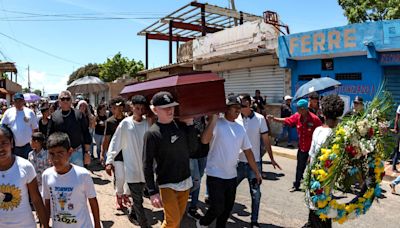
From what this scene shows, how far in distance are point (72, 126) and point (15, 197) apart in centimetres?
273

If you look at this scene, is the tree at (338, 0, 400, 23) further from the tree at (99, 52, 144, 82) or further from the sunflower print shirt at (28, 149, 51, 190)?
the tree at (99, 52, 144, 82)

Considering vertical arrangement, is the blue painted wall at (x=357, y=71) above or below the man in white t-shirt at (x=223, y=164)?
above

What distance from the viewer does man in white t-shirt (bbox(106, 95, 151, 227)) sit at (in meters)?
4.39

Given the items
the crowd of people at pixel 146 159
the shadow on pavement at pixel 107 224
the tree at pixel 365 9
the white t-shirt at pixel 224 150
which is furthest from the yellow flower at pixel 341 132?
the tree at pixel 365 9

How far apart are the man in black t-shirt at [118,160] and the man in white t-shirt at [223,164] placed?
1.31m

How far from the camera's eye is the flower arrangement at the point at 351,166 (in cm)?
301

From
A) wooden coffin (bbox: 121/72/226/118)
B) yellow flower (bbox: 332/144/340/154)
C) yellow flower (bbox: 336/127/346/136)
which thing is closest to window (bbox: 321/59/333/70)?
wooden coffin (bbox: 121/72/226/118)

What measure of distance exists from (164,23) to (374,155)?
67.7ft

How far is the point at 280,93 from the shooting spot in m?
13.7

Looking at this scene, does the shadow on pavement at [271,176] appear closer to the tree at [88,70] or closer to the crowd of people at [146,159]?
the crowd of people at [146,159]

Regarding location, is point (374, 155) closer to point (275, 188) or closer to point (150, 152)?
point (150, 152)

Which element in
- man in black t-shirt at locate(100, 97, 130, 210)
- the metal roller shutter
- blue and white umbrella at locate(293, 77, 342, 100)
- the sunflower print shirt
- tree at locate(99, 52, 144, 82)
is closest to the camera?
man in black t-shirt at locate(100, 97, 130, 210)

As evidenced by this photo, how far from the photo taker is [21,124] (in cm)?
632

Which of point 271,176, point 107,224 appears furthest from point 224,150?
point 271,176
